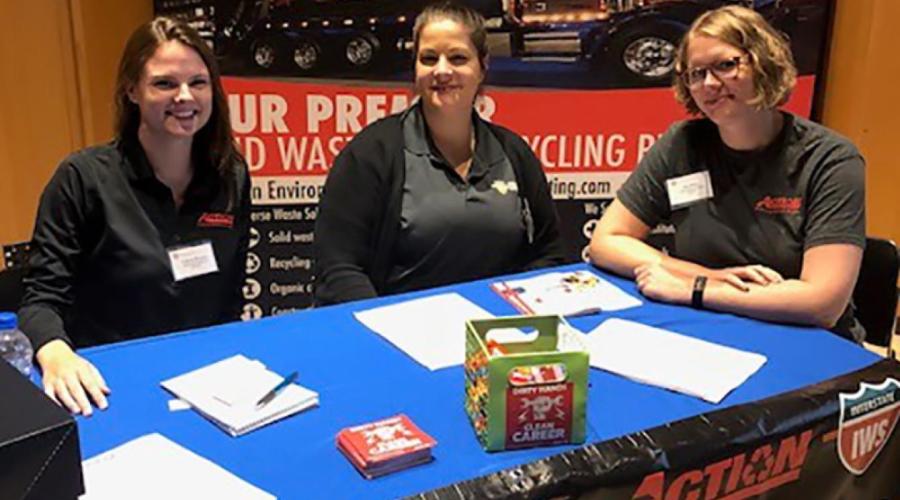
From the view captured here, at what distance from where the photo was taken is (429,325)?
1.78 metres

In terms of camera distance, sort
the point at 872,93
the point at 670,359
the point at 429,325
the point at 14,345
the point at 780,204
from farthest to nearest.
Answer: the point at 872,93
the point at 780,204
the point at 429,325
the point at 670,359
the point at 14,345

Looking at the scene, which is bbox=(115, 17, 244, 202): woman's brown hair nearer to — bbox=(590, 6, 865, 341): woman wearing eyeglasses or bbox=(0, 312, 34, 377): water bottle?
bbox=(0, 312, 34, 377): water bottle

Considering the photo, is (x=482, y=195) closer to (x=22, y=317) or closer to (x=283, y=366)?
(x=283, y=366)

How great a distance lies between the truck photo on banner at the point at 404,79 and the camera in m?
3.20

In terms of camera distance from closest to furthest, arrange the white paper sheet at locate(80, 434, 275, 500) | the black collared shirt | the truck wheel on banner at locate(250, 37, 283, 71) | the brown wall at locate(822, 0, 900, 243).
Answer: the white paper sheet at locate(80, 434, 275, 500), the black collared shirt, the truck wheel on banner at locate(250, 37, 283, 71), the brown wall at locate(822, 0, 900, 243)

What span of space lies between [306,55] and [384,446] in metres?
2.29

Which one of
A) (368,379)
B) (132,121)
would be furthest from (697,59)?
(132,121)

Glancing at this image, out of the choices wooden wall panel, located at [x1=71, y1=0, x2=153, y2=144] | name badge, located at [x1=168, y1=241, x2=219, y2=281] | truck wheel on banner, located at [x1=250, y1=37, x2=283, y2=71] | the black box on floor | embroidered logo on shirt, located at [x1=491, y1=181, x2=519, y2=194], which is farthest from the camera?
truck wheel on banner, located at [x1=250, y1=37, x2=283, y2=71]

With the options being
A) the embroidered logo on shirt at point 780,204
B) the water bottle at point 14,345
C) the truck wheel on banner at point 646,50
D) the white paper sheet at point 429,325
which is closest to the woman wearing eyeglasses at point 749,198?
the embroidered logo on shirt at point 780,204

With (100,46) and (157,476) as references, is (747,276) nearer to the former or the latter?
(157,476)

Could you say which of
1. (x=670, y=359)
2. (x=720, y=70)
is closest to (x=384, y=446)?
(x=670, y=359)

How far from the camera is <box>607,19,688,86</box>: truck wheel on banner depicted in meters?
3.27

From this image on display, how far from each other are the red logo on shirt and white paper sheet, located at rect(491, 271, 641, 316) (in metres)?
0.67

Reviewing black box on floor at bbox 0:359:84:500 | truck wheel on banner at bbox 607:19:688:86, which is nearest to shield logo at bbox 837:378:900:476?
black box on floor at bbox 0:359:84:500
